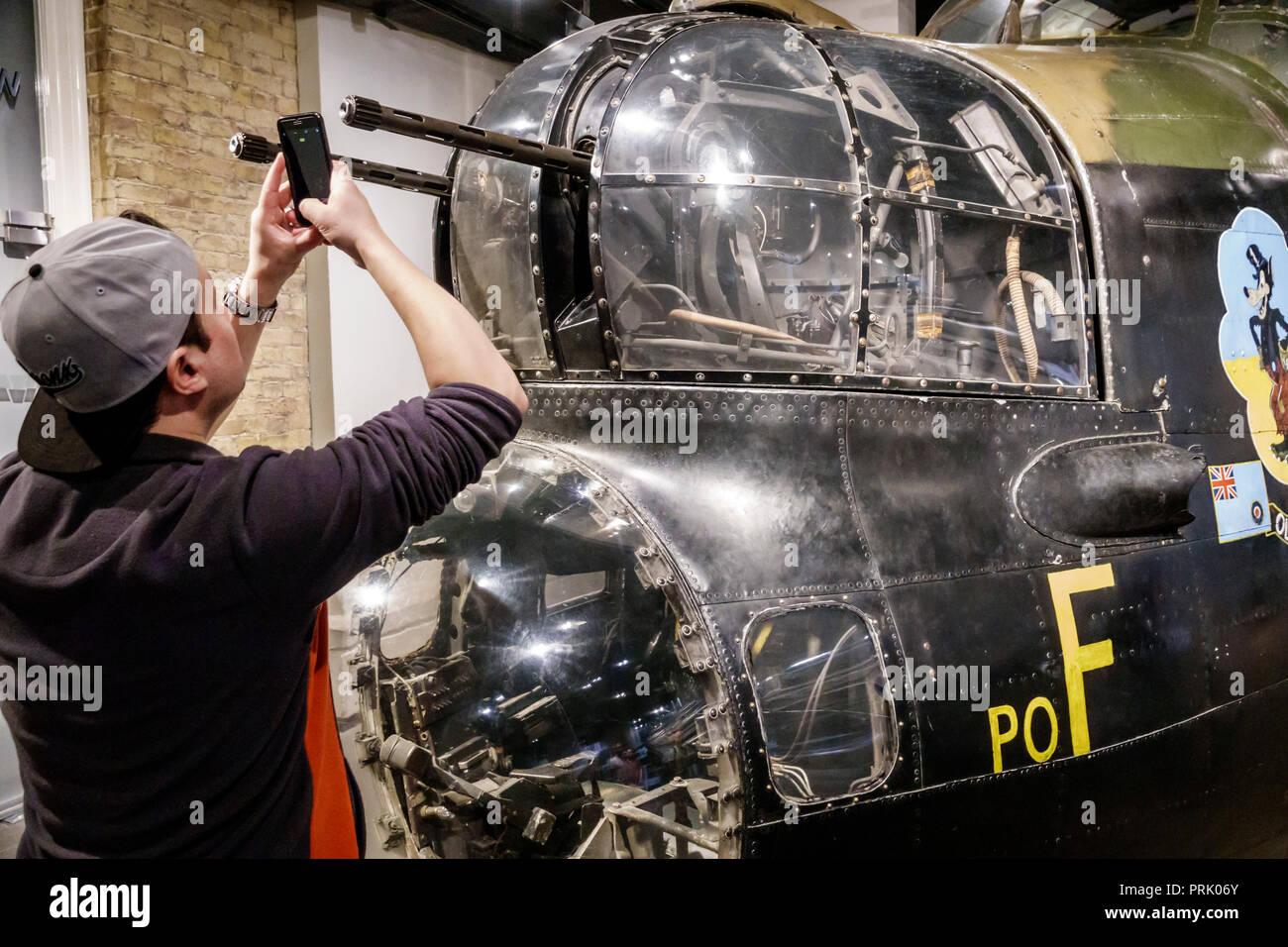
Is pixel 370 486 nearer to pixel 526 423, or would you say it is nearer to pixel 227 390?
pixel 227 390

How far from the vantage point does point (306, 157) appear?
4.85ft

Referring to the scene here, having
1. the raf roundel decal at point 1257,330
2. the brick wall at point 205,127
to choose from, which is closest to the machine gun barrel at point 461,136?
the raf roundel decal at point 1257,330

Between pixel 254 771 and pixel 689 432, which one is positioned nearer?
pixel 254 771

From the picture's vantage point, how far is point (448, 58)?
6312 millimetres

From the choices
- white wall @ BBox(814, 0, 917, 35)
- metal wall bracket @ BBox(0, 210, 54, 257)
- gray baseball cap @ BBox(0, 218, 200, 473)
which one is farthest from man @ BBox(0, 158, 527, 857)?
white wall @ BBox(814, 0, 917, 35)

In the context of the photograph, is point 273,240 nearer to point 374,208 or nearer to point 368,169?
point 368,169

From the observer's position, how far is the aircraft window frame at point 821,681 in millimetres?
2141

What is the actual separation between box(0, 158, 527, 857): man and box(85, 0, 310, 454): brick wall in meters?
3.89

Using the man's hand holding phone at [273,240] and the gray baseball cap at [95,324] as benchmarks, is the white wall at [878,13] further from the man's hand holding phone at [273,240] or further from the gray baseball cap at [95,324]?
the gray baseball cap at [95,324]

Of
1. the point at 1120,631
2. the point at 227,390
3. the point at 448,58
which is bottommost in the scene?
the point at 1120,631

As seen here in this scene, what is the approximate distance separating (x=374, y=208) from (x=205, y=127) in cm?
99

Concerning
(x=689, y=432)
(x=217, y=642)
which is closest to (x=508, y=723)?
(x=689, y=432)

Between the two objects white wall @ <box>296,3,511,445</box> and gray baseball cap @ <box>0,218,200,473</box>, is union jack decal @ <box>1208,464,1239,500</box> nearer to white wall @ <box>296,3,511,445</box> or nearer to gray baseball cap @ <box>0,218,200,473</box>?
gray baseball cap @ <box>0,218,200,473</box>

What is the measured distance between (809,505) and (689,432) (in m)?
0.35
